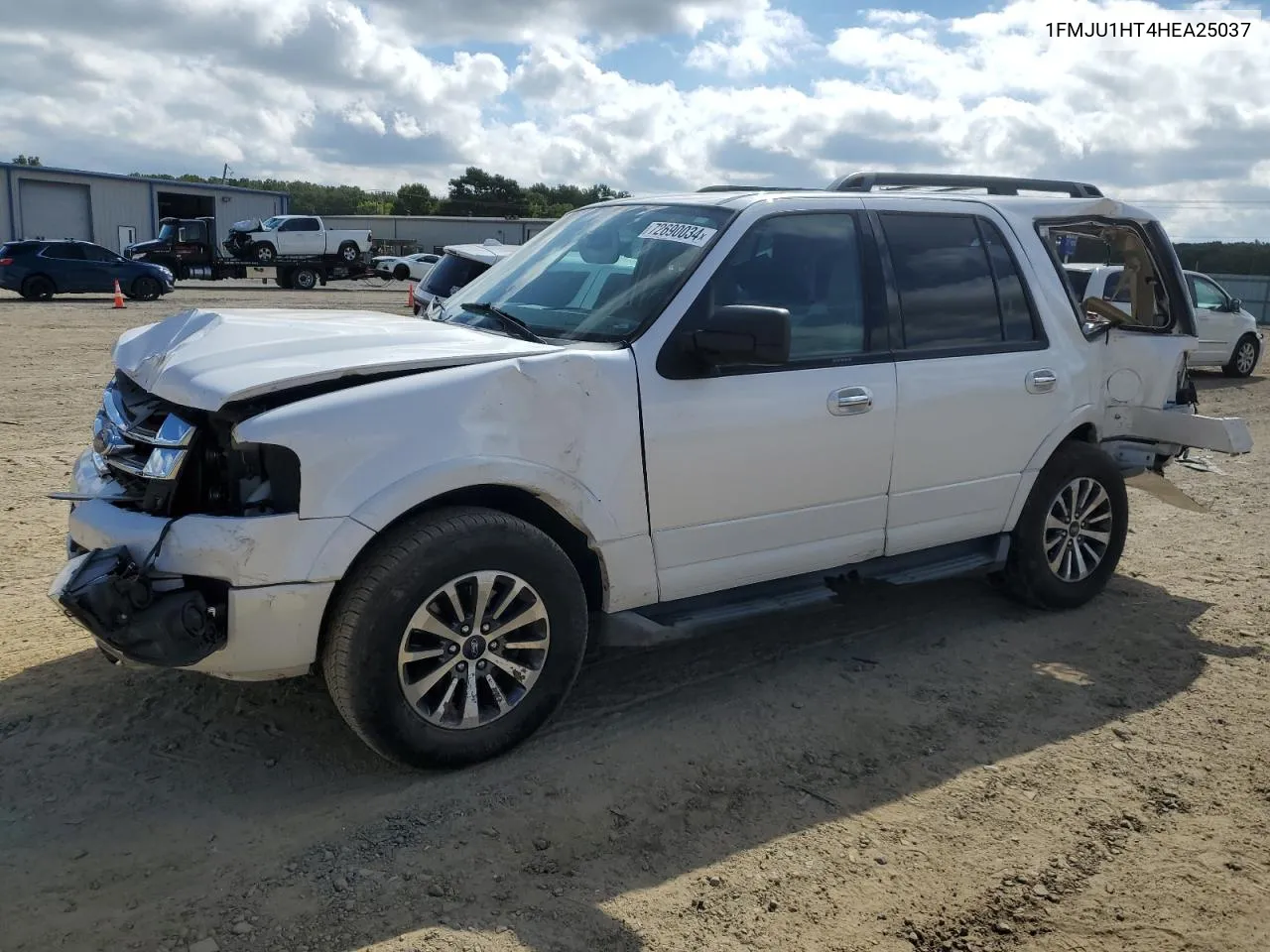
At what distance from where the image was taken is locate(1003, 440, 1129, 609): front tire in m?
5.45

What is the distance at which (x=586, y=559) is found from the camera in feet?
13.7

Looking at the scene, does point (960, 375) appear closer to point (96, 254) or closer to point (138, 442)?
point (138, 442)

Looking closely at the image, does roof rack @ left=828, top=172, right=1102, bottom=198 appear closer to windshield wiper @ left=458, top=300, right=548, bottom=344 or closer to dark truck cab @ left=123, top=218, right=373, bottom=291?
windshield wiper @ left=458, top=300, right=548, bottom=344

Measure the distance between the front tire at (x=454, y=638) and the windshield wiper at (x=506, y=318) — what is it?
85 centimetres

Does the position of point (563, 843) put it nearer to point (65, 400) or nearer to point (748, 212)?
point (748, 212)

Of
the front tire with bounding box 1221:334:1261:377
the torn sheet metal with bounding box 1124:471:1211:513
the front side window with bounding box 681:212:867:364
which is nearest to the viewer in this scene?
the front side window with bounding box 681:212:867:364

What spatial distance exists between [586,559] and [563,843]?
1133 millimetres

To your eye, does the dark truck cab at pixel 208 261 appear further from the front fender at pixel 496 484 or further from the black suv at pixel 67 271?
the front fender at pixel 496 484

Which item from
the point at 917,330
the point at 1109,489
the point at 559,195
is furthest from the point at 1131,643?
the point at 559,195

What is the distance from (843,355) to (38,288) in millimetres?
27445

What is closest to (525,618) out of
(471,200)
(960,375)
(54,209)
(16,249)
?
(960,375)

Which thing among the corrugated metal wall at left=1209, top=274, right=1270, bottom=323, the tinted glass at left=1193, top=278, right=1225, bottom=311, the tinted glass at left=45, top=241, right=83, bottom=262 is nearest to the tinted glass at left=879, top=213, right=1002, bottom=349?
the tinted glass at left=1193, top=278, right=1225, bottom=311

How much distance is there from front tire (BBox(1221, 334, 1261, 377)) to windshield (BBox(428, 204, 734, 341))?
55.5 feet

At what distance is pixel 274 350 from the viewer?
147 inches
